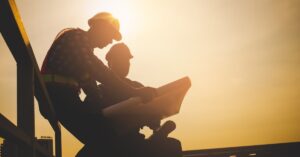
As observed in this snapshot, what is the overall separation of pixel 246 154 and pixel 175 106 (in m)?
9.10

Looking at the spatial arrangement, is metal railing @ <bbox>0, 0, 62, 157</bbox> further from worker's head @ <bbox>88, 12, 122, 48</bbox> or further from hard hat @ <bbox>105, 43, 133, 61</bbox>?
hard hat @ <bbox>105, 43, 133, 61</bbox>

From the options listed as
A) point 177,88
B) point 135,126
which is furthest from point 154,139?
point 177,88

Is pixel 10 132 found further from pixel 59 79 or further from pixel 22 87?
pixel 59 79

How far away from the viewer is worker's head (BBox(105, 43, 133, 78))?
4477 millimetres

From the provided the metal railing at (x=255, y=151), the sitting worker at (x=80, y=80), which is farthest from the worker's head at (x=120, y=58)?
the metal railing at (x=255, y=151)

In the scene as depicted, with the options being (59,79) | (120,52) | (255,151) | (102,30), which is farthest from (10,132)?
(255,151)

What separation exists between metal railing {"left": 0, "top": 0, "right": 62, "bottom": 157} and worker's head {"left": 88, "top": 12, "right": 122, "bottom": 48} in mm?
940

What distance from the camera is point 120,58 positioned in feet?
14.7

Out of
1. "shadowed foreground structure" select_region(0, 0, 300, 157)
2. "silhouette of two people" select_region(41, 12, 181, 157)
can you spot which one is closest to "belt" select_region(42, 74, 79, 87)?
"silhouette of two people" select_region(41, 12, 181, 157)

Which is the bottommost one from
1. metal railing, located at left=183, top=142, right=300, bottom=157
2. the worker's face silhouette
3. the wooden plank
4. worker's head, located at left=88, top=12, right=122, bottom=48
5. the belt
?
metal railing, located at left=183, top=142, right=300, bottom=157

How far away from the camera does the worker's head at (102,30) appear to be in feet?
10.2

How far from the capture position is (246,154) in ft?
38.5

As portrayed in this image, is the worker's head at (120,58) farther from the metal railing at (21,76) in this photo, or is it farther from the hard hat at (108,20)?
the metal railing at (21,76)

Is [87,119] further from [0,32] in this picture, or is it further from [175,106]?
[0,32]
